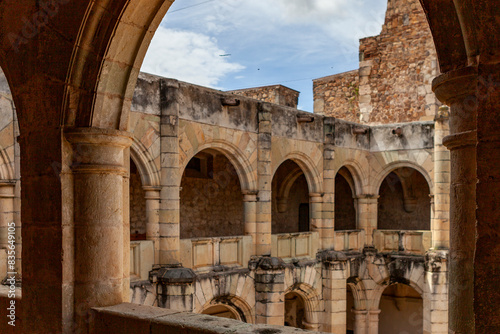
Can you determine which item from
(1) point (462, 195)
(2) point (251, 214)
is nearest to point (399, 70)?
(2) point (251, 214)

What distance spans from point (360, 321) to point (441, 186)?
4692 millimetres

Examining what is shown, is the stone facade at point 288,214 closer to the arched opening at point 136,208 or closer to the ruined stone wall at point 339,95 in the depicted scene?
the arched opening at point 136,208

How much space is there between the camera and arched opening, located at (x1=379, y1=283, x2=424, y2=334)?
16.9 metres

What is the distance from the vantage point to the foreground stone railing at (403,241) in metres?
13.7

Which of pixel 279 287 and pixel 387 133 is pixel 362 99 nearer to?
pixel 387 133

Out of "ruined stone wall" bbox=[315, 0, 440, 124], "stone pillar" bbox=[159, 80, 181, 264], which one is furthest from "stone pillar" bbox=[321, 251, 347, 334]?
"ruined stone wall" bbox=[315, 0, 440, 124]

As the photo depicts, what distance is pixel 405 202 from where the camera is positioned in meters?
16.8

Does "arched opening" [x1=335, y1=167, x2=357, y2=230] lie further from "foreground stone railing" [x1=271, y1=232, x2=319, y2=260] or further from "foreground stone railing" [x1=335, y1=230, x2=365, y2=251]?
"foreground stone railing" [x1=271, y1=232, x2=319, y2=260]

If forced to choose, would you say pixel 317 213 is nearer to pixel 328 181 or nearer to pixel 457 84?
pixel 328 181

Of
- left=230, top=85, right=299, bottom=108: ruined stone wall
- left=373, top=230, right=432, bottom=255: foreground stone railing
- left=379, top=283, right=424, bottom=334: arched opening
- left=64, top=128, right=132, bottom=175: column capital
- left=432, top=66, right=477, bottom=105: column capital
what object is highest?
left=230, top=85, right=299, bottom=108: ruined stone wall

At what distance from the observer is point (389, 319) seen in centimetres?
1733

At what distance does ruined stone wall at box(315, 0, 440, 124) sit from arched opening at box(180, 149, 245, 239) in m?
6.40

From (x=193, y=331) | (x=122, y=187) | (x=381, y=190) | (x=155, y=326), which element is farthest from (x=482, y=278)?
(x=381, y=190)

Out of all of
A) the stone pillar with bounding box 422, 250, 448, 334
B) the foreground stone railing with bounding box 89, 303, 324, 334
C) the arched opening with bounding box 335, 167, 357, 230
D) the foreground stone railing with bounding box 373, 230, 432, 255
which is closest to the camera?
the foreground stone railing with bounding box 89, 303, 324, 334
